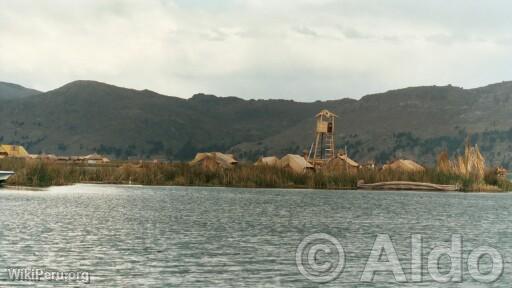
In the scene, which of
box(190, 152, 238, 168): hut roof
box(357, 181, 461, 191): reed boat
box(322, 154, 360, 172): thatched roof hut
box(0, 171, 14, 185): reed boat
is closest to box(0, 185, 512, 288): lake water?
box(0, 171, 14, 185): reed boat

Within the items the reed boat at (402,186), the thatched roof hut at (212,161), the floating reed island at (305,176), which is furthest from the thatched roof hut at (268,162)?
the reed boat at (402,186)

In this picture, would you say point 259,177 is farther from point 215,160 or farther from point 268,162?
point 215,160

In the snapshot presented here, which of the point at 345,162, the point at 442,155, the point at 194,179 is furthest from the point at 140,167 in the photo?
the point at 442,155

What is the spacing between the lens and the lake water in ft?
89.4

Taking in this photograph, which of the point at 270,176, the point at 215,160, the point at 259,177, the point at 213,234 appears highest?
the point at 215,160

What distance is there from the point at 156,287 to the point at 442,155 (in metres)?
73.0

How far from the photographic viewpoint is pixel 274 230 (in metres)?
42.4

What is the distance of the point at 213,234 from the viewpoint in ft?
129

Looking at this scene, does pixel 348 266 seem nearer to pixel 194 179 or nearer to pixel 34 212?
pixel 34 212

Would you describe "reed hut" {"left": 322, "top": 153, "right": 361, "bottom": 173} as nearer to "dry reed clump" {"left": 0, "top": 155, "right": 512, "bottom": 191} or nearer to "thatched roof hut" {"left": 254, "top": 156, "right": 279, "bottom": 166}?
"dry reed clump" {"left": 0, "top": 155, "right": 512, "bottom": 191}

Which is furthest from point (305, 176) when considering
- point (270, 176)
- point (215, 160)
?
point (215, 160)

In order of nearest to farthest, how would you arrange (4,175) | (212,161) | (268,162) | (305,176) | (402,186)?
(4,175)
(305,176)
(402,186)
(212,161)
(268,162)

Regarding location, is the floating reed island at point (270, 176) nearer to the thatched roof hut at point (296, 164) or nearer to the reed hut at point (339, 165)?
the reed hut at point (339, 165)

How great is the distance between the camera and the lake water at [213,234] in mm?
27250
